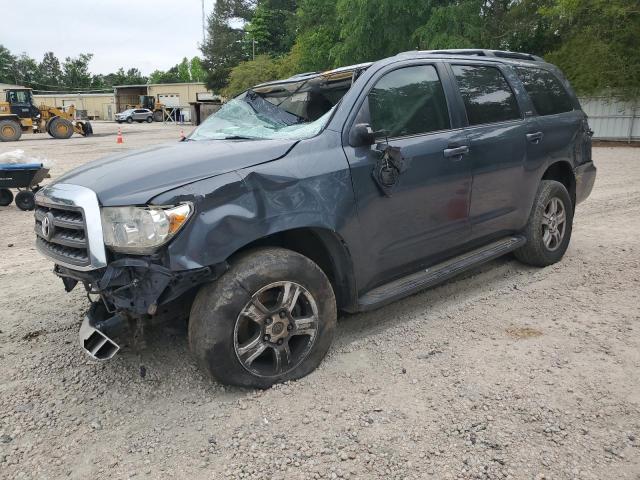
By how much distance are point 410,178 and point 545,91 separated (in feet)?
7.47

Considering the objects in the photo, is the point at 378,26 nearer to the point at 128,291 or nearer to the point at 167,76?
the point at 128,291

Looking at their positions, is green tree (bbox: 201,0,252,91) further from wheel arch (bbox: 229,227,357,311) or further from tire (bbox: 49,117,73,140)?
wheel arch (bbox: 229,227,357,311)

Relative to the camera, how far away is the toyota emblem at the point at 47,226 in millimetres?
2918

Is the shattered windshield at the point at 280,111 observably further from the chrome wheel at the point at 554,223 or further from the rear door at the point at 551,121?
the chrome wheel at the point at 554,223

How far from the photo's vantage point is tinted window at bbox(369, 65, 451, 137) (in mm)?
3427

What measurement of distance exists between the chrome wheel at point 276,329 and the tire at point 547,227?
8.42 ft

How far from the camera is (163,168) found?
2822 millimetres

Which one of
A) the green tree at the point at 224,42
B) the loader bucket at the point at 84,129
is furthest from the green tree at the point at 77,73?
the loader bucket at the point at 84,129

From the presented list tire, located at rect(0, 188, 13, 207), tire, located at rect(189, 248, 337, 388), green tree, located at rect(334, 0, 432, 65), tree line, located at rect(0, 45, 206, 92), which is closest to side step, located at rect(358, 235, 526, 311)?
tire, located at rect(189, 248, 337, 388)

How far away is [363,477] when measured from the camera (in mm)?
2264

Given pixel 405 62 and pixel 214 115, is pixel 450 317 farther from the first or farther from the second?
pixel 214 115

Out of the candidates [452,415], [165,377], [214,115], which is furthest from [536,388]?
[214,115]

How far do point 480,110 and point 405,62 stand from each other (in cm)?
82

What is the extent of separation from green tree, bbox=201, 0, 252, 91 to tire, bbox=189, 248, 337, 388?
185 ft
